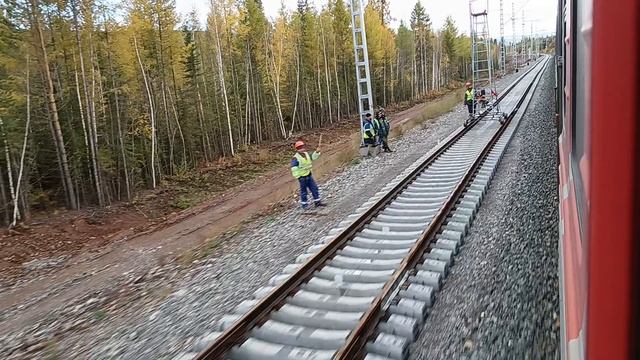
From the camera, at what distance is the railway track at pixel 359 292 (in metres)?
4.09

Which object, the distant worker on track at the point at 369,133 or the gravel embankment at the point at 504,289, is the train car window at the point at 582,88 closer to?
the gravel embankment at the point at 504,289

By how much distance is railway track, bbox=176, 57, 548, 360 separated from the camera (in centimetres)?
409

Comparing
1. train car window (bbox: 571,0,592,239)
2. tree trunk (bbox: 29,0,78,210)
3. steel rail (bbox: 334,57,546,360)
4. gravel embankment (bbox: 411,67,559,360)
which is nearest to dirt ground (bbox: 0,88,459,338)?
tree trunk (bbox: 29,0,78,210)

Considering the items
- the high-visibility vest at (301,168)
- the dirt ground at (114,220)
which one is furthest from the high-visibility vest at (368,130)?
the dirt ground at (114,220)

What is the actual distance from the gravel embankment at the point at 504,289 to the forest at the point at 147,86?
16353mm

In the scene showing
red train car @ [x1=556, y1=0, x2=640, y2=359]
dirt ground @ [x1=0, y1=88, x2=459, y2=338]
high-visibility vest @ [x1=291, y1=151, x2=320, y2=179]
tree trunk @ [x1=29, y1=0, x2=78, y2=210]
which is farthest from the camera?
tree trunk @ [x1=29, y1=0, x2=78, y2=210]

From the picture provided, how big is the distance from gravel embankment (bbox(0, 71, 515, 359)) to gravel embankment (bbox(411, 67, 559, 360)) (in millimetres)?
2454

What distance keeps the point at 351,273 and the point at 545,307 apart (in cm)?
211

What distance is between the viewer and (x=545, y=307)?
172 inches

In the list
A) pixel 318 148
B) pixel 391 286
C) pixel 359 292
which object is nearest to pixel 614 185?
pixel 391 286

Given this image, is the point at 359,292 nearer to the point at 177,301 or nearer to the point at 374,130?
the point at 177,301

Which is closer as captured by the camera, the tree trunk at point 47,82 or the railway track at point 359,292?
the railway track at point 359,292

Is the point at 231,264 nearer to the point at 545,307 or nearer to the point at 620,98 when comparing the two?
the point at 545,307

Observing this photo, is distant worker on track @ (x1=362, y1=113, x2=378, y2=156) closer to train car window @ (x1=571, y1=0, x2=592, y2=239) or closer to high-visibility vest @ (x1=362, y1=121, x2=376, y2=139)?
high-visibility vest @ (x1=362, y1=121, x2=376, y2=139)
